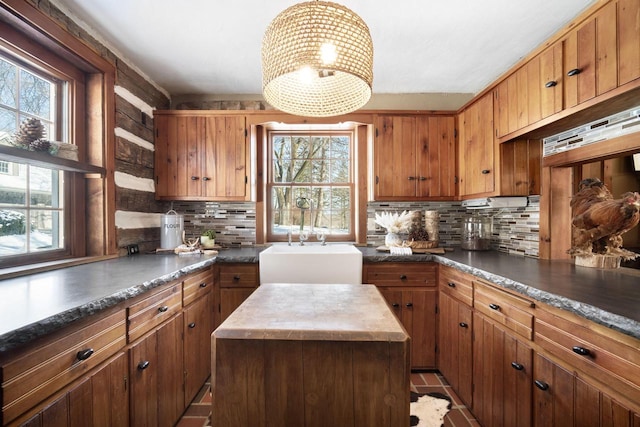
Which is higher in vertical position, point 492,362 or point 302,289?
point 302,289

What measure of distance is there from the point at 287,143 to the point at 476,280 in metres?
2.17

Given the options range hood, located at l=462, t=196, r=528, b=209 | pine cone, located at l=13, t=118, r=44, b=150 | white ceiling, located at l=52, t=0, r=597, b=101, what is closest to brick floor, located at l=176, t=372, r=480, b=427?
range hood, located at l=462, t=196, r=528, b=209

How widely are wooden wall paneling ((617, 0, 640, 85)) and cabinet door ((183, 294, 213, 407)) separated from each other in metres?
2.54

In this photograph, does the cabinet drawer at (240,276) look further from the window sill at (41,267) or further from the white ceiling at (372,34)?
the white ceiling at (372,34)

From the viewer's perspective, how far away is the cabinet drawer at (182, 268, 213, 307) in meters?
1.85

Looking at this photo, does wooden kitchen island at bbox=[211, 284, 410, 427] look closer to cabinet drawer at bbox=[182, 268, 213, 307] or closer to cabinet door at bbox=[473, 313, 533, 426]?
cabinet door at bbox=[473, 313, 533, 426]

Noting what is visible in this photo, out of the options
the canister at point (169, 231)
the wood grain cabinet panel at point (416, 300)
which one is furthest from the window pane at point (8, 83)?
the wood grain cabinet panel at point (416, 300)

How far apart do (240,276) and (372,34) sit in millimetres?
2018

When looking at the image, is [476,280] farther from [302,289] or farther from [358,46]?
[358,46]

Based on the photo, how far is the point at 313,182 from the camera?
122 inches

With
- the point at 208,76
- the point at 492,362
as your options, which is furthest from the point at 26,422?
Result: the point at 208,76

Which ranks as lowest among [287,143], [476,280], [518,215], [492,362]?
[492,362]

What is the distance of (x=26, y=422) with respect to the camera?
837mm

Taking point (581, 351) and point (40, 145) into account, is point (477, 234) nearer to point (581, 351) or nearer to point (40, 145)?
point (581, 351)
